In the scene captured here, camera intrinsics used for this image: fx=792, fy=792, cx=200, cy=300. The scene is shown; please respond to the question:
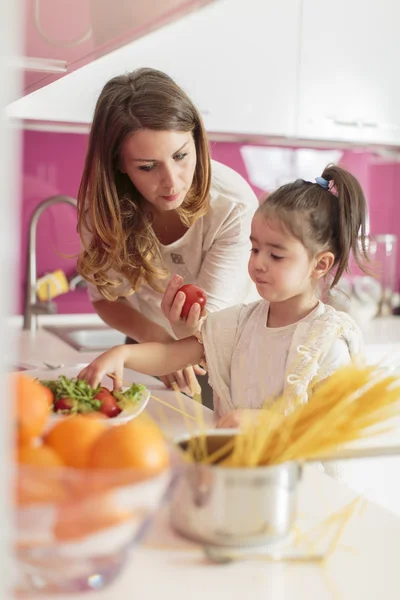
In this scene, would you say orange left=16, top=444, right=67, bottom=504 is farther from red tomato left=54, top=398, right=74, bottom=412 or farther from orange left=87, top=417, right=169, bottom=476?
red tomato left=54, top=398, right=74, bottom=412

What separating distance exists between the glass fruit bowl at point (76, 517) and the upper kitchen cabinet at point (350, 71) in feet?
7.67

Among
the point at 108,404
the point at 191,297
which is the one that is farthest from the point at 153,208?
the point at 108,404

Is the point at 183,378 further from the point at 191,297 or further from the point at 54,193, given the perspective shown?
the point at 54,193

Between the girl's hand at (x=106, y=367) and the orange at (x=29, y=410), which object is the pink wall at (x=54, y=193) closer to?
the girl's hand at (x=106, y=367)

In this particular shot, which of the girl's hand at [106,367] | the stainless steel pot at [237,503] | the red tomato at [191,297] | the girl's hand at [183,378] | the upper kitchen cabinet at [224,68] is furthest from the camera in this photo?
the upper kitchen cabinet at [224,68]

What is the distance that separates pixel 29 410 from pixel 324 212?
0.93 metres

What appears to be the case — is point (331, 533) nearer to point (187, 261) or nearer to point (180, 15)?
point (180, 15)

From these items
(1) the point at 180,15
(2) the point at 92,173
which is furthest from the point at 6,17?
(2) the point at 92,173

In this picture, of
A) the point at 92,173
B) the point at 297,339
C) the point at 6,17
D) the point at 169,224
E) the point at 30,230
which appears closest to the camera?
the point at 6,17

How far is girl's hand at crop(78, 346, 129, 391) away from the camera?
4.43 feet

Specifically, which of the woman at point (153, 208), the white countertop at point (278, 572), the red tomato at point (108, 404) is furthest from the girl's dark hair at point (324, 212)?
the white countertop at point (278, 572)

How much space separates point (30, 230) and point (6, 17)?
2.24m

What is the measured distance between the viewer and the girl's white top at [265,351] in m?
1.40

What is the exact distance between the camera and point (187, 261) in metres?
1.96
